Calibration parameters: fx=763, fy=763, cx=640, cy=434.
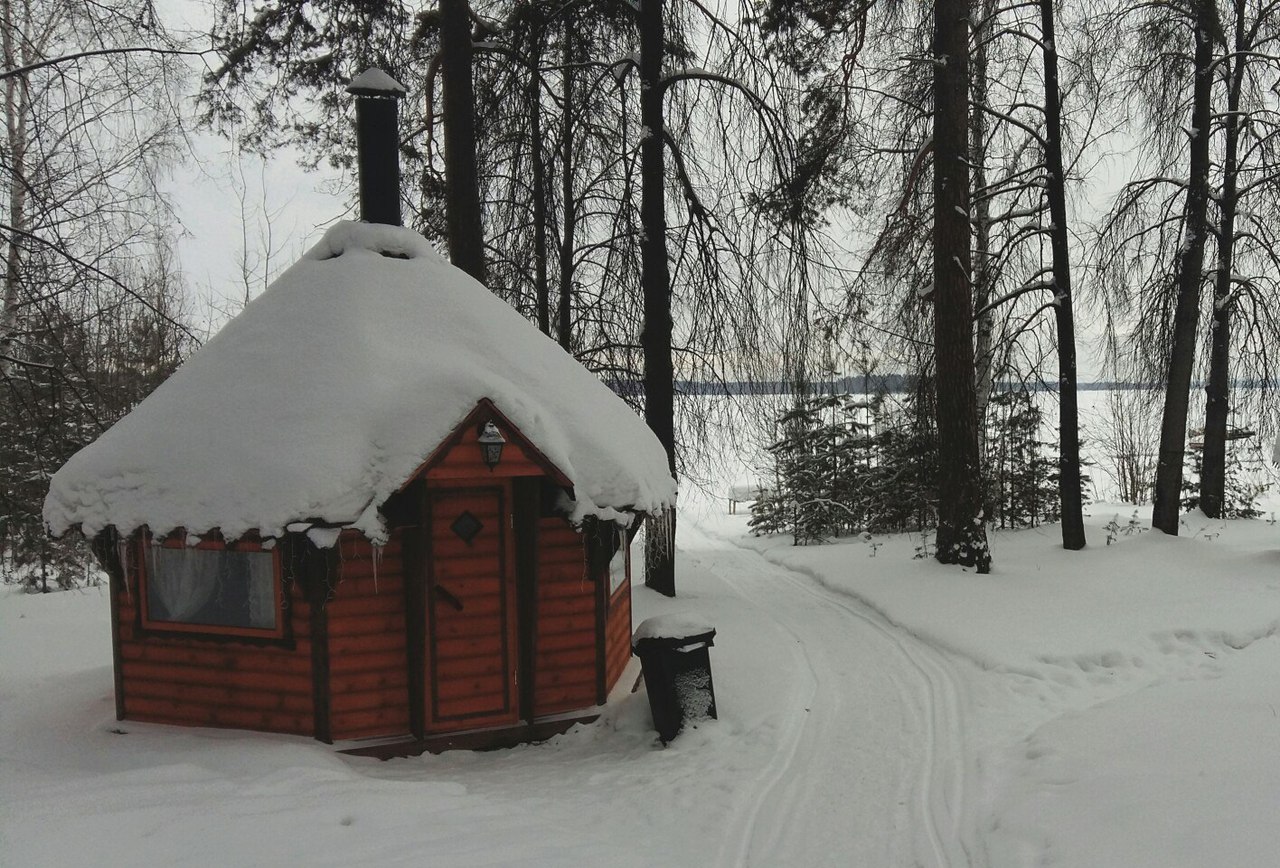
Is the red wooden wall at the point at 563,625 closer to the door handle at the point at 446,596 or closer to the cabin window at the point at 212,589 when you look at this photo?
the door handle at the point at 446,596

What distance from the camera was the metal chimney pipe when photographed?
815cm

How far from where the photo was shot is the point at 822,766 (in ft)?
19.2

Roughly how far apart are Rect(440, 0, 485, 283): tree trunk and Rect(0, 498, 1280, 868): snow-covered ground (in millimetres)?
6060

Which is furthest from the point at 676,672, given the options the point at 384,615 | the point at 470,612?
the point at 384,615

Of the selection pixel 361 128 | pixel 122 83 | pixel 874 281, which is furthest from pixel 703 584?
pixel 122 83

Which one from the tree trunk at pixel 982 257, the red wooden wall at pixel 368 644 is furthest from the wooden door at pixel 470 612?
the tree trunk at pixel 982 257

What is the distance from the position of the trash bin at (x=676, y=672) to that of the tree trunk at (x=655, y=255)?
13.5 ft

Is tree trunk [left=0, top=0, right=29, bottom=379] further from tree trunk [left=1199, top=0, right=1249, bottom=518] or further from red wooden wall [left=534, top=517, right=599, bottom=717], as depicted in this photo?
tree trunk [left=1199, top=0, right=1249, bottom=518]

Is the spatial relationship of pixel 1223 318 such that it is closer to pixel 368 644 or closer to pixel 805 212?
pixel 805 212

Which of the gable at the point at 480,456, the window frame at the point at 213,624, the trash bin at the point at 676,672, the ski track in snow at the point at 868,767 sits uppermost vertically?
the gable at the point at 480,456

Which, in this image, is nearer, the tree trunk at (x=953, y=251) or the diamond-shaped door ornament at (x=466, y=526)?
the diamond-shaped door ornament at (x=466, y=526)

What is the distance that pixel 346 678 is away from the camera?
20.5ft

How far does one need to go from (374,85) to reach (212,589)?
5.32 m

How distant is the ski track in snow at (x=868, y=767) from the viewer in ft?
15.5
